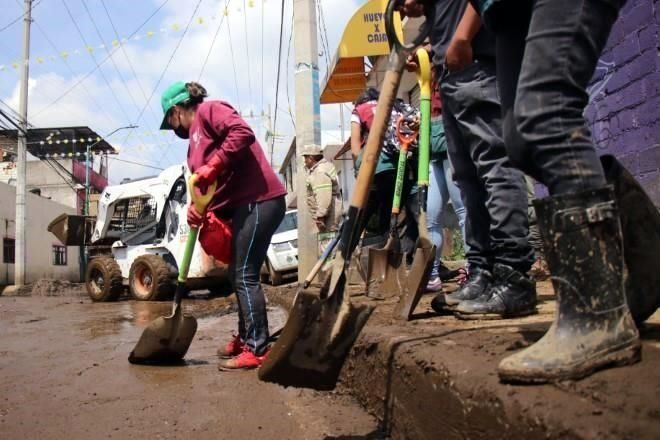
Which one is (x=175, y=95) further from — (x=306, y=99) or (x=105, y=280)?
(x=105, y=280)

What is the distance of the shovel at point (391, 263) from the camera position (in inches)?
156

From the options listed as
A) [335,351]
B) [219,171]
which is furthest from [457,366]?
[219,171]

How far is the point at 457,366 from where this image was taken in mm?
1560

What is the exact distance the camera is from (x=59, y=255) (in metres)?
27.4

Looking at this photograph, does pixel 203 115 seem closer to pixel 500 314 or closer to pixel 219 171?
pixel 219 171

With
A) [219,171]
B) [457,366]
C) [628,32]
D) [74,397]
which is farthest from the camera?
[628,32]

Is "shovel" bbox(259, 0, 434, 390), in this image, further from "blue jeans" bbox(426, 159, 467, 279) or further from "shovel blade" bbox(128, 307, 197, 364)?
"blue jeans" bbox(426, 159, 467, 279)

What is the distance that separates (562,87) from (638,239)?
0.49m

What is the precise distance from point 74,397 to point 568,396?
2.21m

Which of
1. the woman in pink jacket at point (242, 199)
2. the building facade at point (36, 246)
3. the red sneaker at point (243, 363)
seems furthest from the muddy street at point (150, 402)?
the building facade at point (36, 246)

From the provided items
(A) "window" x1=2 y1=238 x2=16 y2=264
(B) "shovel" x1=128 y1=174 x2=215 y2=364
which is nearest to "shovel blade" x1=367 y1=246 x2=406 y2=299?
(B) "shovel" x1=128 y1=174 x2=215 y2=364

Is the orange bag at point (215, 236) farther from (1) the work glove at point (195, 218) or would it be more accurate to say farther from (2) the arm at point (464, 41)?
(2) the arm at point (464, 41)

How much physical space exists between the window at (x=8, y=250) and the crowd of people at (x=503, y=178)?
20164 millimetres

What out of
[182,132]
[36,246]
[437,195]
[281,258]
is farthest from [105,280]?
[36,246]
